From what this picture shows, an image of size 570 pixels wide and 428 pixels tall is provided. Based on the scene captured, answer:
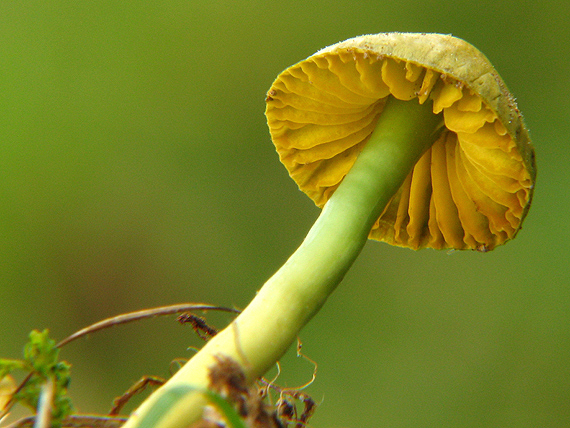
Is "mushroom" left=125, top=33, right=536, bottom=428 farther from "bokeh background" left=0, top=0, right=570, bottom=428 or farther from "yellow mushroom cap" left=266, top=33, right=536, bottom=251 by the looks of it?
"bokeh background" left=0, top=0, right=570, bottom=428

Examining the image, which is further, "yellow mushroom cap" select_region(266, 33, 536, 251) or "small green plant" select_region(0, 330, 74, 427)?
"yellow mushroom cap" select_region(266, 33, 536, 251)

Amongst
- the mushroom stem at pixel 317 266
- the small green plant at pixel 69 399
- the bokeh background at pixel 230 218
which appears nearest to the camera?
the small green plant at pixel 69 399

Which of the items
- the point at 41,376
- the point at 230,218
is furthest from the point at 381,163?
the point at 230,218

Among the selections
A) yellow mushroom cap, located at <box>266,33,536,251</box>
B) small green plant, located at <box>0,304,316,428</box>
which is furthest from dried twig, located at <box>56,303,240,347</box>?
yellow mushroom cap, located at <box>266,33,536,251</box>

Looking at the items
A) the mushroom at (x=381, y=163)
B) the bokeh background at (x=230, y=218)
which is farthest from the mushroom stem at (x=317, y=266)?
the bokeh background at (x=230, y=218)

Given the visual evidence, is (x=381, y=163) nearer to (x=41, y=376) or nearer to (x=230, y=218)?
(x=41, y=376)

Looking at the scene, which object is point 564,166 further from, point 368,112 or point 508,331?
point 368,112

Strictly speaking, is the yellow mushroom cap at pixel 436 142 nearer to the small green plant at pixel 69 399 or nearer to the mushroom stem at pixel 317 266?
the mushroom stem at pixel 317 266
